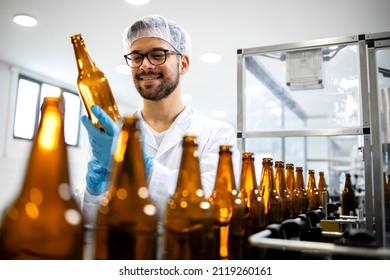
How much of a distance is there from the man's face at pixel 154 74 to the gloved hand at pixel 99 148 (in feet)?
1.25

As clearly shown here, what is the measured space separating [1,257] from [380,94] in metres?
1.14

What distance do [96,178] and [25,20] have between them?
2201mm

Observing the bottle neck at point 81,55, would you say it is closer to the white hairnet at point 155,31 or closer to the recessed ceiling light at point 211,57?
the white hairnet at point 155,31

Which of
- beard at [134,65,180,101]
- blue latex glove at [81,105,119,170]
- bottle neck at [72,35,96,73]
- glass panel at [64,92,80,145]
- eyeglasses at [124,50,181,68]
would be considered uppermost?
glass panel at [64,92,80,145]

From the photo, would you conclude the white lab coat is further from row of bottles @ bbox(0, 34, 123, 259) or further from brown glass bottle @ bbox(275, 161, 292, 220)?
row of bottles @ bbox(0, 34, 123, 259)

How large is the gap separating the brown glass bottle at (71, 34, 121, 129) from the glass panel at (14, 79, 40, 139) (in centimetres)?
341

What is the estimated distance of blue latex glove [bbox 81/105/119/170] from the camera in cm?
59

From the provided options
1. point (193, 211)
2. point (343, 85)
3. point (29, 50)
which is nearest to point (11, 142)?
point (29, 50)

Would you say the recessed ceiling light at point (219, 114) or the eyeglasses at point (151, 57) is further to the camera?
the recessed ceiling light at point (219, 114)

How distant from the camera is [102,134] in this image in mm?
645

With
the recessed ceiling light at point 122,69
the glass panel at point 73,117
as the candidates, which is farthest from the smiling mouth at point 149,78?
→ the glass panel at point 73,117

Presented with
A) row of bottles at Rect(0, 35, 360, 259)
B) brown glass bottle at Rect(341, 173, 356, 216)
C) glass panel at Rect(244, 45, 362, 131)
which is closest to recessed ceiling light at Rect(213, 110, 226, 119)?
brown glass bottle at Rect(341, 173, 356, 216)

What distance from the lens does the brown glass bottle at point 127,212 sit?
0.37 metres
